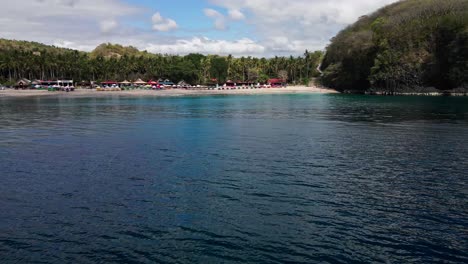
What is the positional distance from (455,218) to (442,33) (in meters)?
155

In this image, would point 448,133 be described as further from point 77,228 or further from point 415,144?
point 77,228

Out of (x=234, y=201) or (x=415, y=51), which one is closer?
(x=234, y=201)

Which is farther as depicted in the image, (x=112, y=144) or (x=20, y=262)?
(x=112, y=144)

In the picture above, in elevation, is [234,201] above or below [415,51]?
below

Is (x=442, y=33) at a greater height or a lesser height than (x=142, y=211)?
greater

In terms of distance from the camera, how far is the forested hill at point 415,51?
147 meters

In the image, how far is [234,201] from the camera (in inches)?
886

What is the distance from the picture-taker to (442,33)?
503 ft

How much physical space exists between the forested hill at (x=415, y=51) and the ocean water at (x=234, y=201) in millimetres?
120218

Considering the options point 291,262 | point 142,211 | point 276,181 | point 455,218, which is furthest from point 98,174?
point 455,218

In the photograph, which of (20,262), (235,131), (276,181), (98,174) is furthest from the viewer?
(235,131)

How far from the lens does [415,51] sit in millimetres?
163250

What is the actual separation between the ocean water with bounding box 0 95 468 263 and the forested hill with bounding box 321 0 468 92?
120m

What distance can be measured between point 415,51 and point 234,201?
162228mm
